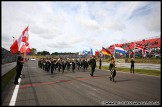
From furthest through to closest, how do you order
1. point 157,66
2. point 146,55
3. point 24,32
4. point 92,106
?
point 146,55 → point 157,66 → point 24,32 → point 92,106

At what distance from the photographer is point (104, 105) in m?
6.53

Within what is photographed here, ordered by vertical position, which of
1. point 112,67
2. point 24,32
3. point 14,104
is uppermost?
point 24,32

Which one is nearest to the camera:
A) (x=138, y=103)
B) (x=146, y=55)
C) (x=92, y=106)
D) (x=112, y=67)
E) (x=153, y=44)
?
(x=92, y=106)

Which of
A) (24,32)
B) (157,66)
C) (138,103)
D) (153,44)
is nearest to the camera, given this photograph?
(138,103)

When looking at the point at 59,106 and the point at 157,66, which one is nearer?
the point at 59,106

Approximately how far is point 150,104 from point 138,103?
1.36ft

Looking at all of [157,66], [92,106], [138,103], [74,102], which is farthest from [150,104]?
[157,66]

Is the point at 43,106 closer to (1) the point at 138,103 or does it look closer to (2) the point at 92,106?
(2) the point at 92,106

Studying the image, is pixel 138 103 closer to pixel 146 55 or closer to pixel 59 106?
pixel 59 106

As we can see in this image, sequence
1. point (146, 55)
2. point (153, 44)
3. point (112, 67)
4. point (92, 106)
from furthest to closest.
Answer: point (153, 44), point (146, 55), point (112, 67), point (92, 106)

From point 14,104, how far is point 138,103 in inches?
178

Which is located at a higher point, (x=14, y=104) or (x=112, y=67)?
(x=112, y=67)

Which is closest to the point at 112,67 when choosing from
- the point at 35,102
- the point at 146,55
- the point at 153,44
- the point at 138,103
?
the point at 138,103

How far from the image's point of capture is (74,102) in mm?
6941
